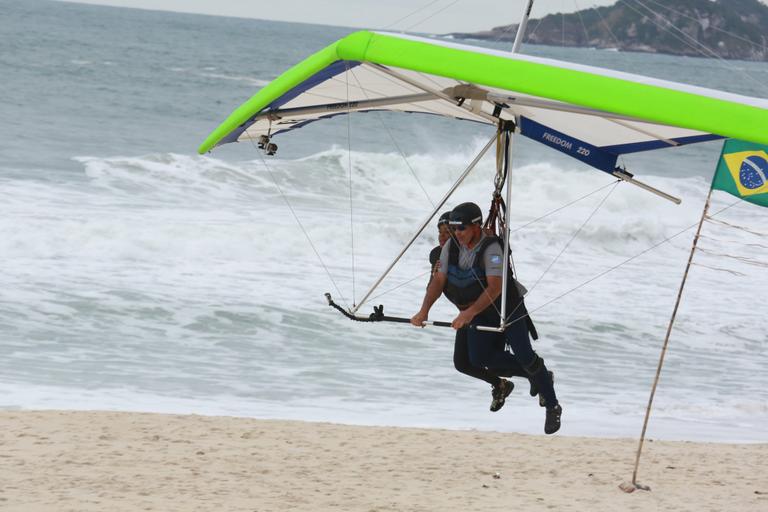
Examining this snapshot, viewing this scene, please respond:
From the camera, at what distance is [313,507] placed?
7.26 meters

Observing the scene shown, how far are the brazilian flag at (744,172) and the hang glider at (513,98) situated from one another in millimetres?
238

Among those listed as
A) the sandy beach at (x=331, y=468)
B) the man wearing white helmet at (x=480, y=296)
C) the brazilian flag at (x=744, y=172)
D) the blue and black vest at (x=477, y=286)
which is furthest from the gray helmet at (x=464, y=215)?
the sandy beach at (x=331, y=468)

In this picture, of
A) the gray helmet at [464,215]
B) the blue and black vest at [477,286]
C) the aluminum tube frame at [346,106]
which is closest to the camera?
the gray helmet at [464,215]

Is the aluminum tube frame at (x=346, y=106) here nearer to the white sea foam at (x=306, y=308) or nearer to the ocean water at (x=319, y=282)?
the ocean water at (x=319, y=282)

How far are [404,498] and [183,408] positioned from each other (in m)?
2.71

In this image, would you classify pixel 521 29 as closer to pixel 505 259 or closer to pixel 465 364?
pixel 505 259

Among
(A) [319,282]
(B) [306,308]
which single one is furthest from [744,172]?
(A) [319,282]

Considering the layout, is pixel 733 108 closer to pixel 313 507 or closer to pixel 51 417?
pixel 313 507

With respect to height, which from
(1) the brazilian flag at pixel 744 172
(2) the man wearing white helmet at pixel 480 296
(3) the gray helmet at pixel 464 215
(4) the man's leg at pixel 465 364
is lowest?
(4) the man's leg at pixel 465 364

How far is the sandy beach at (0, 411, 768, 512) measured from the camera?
7355 millimetres

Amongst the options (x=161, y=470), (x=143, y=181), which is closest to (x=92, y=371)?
(x=161, y=470)

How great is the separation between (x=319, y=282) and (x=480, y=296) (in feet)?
29.7

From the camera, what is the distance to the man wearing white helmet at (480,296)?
20.0 feet

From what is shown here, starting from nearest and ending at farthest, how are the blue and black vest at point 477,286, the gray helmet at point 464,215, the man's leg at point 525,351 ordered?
the gray helmet at point 464,215, the blue and black vest at point 477,286, the man's leg at point 525,351
